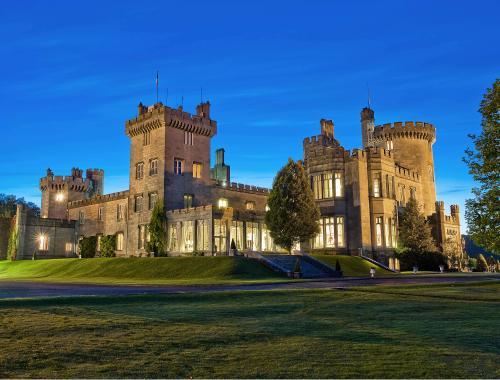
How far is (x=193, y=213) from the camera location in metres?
51.5

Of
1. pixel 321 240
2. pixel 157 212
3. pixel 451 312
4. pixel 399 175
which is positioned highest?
pixel 399 175

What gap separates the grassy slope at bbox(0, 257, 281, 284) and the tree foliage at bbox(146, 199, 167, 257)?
678cm

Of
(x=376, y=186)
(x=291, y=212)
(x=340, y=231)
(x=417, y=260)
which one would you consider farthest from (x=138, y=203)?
(x=417, y=260)

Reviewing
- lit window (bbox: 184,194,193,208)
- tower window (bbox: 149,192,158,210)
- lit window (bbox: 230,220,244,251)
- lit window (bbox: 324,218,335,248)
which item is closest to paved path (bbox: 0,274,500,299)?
lit window (bbox: 324,218,335,248)

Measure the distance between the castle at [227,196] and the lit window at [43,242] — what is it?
140mm

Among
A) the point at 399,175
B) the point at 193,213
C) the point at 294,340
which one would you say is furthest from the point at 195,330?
the point at 399,175

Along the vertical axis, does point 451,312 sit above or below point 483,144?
below

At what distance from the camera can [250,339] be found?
990cm

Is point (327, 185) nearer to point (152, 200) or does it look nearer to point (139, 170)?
point (152, 200)

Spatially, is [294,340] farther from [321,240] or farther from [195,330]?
[321,240]

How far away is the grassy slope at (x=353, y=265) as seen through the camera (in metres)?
42.2

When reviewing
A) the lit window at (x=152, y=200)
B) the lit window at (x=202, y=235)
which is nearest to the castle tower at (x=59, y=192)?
the lit window at (x=152, y=200)

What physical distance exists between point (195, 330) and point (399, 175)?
52.3m

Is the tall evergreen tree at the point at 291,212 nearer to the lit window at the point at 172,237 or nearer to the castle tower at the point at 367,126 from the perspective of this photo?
the lit window at the point at 172,237
